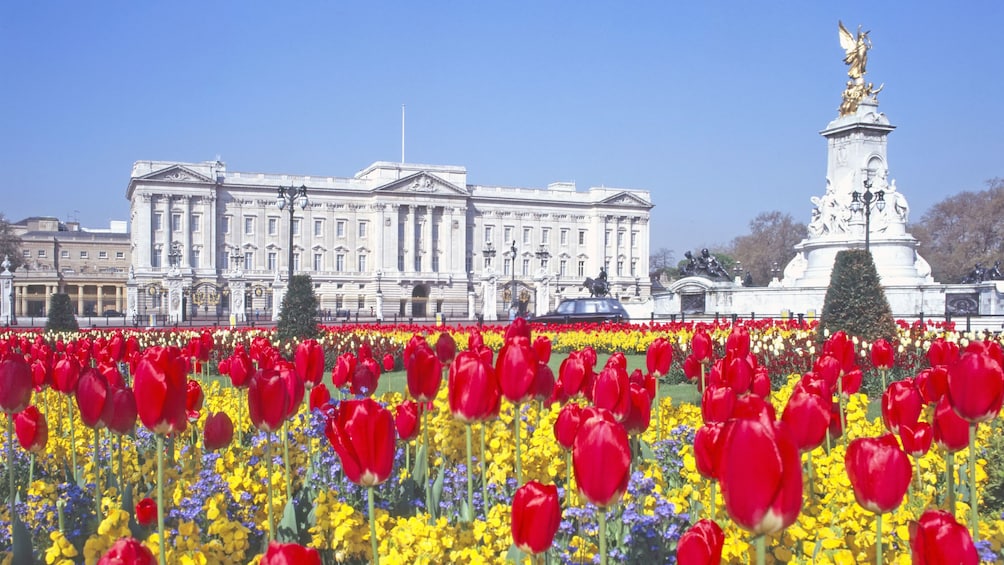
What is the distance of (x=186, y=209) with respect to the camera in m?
71.7

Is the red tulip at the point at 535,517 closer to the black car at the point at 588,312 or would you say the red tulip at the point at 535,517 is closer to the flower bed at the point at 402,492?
the flower bed at the point at 402,492

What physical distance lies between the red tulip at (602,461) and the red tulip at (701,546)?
29 cm

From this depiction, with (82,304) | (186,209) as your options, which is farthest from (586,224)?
(82,304)

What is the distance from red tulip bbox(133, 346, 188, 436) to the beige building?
259 ft

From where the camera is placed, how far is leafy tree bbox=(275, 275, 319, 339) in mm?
17203

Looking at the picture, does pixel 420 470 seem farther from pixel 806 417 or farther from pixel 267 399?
pixel 806 417

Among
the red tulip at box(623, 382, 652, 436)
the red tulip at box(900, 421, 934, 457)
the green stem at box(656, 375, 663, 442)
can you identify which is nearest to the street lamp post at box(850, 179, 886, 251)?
the green stem at box(656, 375, 663, 442)

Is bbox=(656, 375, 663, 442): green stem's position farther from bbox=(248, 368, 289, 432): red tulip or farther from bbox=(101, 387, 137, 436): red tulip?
bbox=(101, 387, 137, 436): red tulip

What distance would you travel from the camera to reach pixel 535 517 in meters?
2.15

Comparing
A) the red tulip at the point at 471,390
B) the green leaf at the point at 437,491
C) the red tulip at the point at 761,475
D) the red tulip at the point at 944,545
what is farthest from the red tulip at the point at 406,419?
the red tulip at the point at 944,545

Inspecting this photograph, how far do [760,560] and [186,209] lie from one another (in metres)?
74.5

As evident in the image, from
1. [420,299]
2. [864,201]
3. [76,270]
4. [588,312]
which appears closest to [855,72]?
[864,201]

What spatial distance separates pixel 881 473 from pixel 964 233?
217ft

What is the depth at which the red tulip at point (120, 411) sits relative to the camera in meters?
3.18
